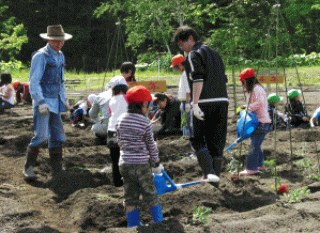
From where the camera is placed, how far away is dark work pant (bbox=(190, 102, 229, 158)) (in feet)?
12.8

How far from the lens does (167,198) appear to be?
3.76 meters

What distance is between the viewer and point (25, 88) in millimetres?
12242

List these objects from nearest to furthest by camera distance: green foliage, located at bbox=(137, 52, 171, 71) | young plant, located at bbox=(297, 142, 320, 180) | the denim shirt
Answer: young plant, located at bbox=(297, 142, 320, 180) → the denim shirt → green foliage, located at bbox=(137, 52, 171, 71)

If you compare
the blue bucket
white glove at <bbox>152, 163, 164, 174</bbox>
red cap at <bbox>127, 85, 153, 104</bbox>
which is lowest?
the blue bucket

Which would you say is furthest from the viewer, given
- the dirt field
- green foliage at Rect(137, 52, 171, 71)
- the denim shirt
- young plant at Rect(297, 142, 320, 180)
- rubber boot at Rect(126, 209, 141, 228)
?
green foliage at Rect(137, 52, 171, 71)

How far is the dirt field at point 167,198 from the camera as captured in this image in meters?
3.05

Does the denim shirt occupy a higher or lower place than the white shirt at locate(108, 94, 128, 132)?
higher

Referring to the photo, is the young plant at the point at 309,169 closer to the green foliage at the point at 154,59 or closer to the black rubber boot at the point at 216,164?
the black rubber boot at the point at 216,164

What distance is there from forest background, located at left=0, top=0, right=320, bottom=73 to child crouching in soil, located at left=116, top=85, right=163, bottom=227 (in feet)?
→ 5.06

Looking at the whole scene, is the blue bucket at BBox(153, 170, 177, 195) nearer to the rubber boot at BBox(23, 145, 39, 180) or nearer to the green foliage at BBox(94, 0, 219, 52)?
the rubber boot at BBox(23, 145, 39, 180)

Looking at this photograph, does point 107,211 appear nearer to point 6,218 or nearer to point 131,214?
point 131,214

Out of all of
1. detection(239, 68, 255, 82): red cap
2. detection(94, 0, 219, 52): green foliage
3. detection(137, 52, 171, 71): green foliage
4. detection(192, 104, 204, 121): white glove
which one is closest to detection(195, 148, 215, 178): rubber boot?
detection(192, 104, 204, 121): white glove

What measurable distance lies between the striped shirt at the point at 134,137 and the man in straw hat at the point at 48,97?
5.61ft

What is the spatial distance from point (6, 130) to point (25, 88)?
188 inches
